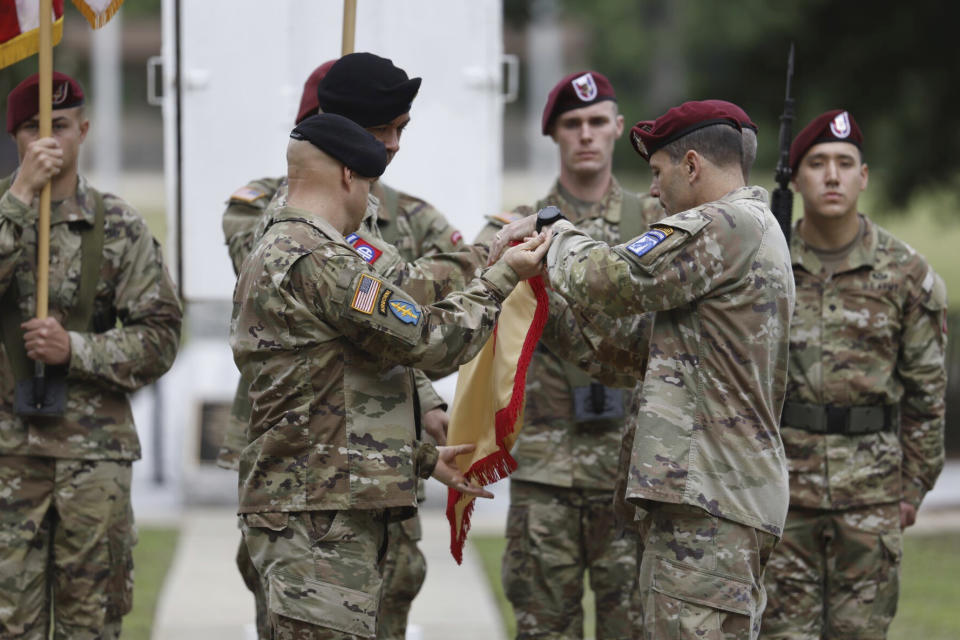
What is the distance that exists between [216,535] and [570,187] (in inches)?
180

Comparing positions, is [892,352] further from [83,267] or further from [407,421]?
[83,267]

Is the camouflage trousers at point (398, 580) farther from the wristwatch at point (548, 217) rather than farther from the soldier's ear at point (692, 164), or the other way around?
the soldier's ear at point (692, 164)

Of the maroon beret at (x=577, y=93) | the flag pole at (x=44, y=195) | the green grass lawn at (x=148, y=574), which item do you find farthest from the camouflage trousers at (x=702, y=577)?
the green grass lawn at (x=148, y=574)

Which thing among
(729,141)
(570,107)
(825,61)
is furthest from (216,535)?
(825,61)

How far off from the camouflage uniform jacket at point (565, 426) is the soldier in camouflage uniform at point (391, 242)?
0.32m

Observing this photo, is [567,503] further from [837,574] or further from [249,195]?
[249,195]

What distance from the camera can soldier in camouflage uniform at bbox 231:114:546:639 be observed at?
435 centimetres

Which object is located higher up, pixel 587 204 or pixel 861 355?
pixel 587 204

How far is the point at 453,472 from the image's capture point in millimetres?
5027

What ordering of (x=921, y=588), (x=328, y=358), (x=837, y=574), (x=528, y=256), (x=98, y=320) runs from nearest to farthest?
(x=328, y=358) → (x=528, y=256) → (x=98, y=320) → (x=837, y=574) → (x=921, y=588)

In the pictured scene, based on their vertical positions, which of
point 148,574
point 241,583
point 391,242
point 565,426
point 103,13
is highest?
point 103,13

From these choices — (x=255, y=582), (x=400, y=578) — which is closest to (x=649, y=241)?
(x=400, y=578)

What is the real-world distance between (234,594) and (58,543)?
2.86 metres

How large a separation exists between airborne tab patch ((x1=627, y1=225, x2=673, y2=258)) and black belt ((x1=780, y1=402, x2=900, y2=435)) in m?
1.70
